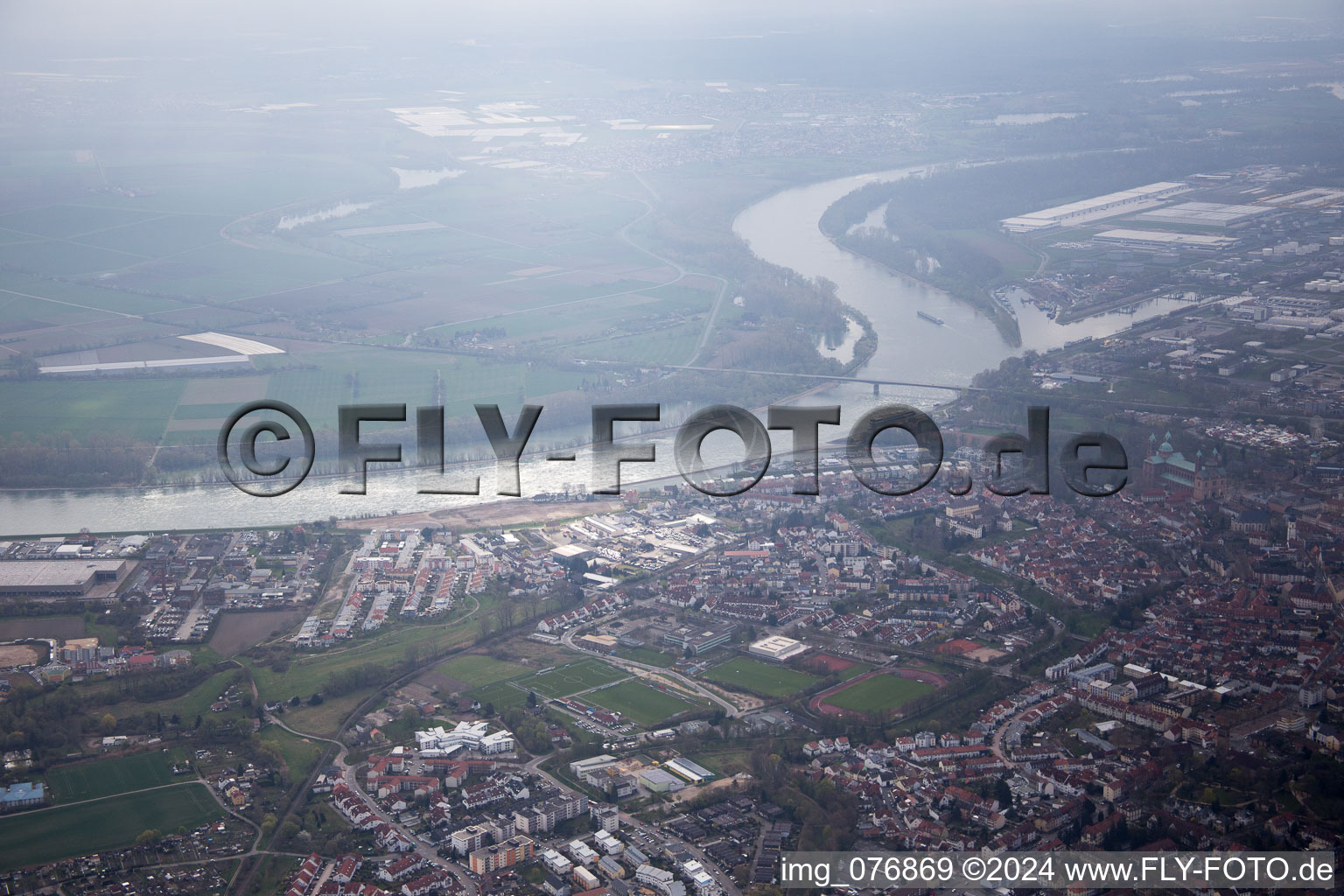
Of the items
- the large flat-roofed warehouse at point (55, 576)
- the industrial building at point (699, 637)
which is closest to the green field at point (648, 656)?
the industrial building at point (699, 637)

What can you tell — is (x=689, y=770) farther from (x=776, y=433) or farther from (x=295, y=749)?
(x=776, y=433)

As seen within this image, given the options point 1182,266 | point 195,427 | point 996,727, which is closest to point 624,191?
point 1182,266

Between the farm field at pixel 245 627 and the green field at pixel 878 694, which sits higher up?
the farm field at pixel 245 627

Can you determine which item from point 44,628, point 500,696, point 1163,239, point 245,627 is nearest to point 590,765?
point 500,696

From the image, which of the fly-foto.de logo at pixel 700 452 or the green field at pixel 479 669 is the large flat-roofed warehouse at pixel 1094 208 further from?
the green field at pixel 479 669

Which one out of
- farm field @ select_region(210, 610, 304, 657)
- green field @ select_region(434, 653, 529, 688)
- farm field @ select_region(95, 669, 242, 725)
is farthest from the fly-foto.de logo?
farm field @ select_region(95, 669, 242, 725)
